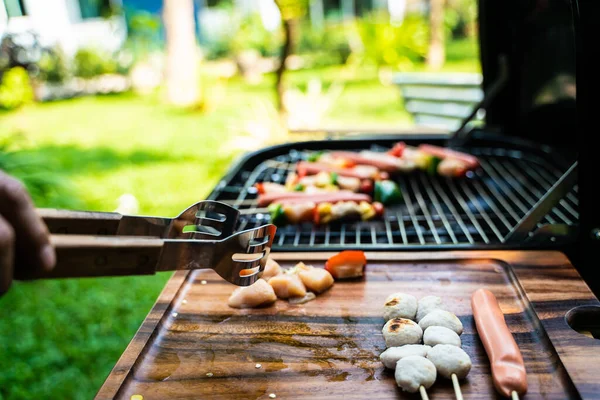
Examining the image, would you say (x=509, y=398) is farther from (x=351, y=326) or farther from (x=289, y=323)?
(x=289, y=323)

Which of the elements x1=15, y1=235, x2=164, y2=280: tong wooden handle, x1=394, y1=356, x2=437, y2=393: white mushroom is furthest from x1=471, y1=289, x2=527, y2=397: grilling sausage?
x1=15, y1=235, x2=164, y2=280: tong wooden handle

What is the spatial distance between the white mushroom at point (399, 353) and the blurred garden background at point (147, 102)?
2784 millimetres

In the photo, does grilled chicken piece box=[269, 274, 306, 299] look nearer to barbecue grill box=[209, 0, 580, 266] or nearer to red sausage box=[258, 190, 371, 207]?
barbecue grill box=[209, 0, 580, 266]

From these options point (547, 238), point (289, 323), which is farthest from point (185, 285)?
point (547, 238)

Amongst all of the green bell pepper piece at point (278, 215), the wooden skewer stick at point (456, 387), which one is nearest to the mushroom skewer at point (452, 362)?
the wooden skewer stick at point (456, 387)

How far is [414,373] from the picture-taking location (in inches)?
56.1

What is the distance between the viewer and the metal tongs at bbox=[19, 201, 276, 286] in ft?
3.82

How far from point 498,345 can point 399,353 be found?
10.9 inches

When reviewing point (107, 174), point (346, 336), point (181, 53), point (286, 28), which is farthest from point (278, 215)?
point (181, 53)

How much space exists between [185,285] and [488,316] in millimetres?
1074

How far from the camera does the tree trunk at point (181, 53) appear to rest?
12766mm

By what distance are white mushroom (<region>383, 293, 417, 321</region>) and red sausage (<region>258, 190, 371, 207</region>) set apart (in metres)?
1.11

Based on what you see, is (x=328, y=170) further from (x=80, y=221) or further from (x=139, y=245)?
(x=139, y=245)

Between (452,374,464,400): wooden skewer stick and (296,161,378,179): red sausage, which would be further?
(296,161,378,179): red sausage
